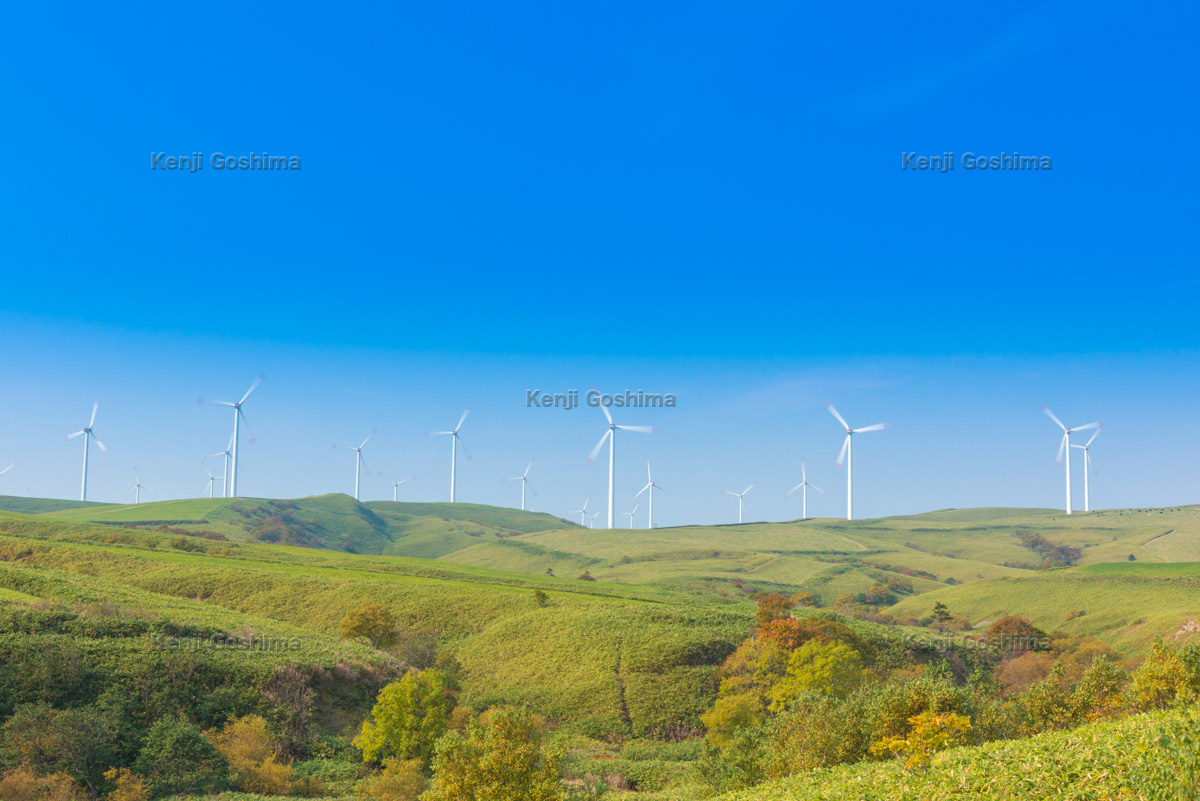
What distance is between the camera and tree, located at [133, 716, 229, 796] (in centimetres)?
4962

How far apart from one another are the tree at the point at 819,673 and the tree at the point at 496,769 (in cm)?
4743

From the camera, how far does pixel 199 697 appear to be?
206 ft

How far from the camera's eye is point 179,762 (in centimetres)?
5109

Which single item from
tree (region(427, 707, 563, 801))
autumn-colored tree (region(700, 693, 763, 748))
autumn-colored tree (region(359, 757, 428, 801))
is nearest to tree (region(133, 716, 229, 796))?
autumn-colored tree (region(359, 757, 428, 801))

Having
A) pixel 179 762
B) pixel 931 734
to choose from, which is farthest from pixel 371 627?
pixel 931 734

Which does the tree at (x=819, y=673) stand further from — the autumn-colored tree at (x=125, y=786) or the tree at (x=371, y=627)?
the autumn-colored tree at (x=125, y=786)

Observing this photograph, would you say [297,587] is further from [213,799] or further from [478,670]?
[213,799]

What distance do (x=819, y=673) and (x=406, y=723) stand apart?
142 feet

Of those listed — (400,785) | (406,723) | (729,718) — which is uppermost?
(406,723)

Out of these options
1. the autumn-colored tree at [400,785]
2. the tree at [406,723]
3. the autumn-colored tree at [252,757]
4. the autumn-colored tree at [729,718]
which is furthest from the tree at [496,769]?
the autumn-colored tree at [729,718]

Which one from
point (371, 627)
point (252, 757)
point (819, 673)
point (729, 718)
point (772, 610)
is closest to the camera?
point (252, 757)

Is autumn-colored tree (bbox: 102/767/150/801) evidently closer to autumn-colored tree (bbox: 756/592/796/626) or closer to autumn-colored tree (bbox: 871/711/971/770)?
autumn-colored tree (bbox: 871/711/971/770)

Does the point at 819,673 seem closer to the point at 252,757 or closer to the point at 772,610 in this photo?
the point at 772,610

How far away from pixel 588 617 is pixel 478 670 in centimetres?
1884
